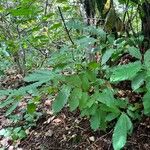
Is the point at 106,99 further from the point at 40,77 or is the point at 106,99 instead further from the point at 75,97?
the point at 40,77

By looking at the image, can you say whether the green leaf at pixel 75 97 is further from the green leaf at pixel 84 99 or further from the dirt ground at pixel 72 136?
the dirt ground at pixel 72 136

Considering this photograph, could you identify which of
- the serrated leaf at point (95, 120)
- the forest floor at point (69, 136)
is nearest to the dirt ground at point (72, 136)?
the forest floor at point (69, 136)

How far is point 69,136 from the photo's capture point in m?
2.57

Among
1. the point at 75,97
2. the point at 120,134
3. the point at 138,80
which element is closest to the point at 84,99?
the point at 75,97

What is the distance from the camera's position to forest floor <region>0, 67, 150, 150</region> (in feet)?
7.54

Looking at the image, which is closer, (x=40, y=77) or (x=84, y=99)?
(x=40, y=77)

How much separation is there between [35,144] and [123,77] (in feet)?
5.33

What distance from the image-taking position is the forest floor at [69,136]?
2298mm

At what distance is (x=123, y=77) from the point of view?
125 centimetres

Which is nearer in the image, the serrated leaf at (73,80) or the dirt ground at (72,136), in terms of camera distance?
the serrated leaf at (73,80)

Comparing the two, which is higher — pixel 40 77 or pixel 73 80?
pixel 40 77

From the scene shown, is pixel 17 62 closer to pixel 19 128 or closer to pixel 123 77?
pixel 19 128

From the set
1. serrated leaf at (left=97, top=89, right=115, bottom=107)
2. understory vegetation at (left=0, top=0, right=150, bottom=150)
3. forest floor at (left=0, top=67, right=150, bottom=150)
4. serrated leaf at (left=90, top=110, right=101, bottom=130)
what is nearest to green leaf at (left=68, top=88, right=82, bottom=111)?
understory vegetation at (left=0, top=0, right=150, bottom=150)

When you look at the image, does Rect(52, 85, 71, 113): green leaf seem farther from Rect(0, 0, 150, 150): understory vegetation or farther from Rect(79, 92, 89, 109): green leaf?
Rect(79, 92, 89, 109): green leaf
